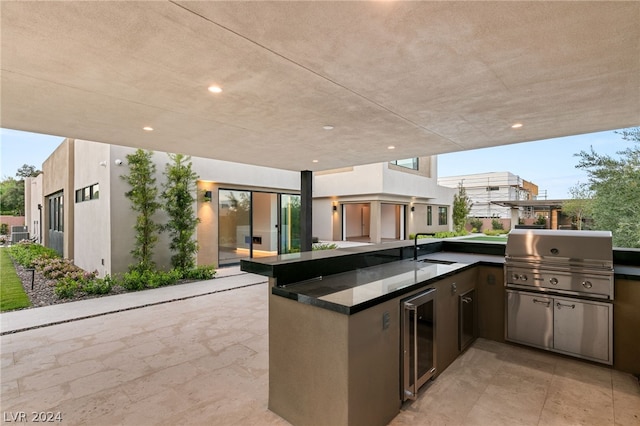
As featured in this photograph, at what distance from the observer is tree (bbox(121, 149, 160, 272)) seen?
6582mm

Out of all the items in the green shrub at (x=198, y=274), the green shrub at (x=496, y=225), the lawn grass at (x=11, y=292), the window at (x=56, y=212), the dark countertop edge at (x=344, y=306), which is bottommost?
the lawn grass at (x=11, y=292)

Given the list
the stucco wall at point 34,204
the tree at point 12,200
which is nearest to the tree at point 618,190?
the stucco wall at point 34,204

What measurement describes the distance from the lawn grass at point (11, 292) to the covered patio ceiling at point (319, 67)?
3090 mm

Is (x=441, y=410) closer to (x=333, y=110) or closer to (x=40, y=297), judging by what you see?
(x=333, y=110)

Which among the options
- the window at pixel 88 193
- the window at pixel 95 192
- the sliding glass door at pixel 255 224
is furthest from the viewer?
the sliding glass door at pixel 255 224

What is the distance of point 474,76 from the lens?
8.43 ft

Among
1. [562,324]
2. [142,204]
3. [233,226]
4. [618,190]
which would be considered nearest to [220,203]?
[233,226]

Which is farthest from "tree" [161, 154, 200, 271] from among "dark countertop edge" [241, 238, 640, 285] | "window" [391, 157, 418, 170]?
"window" [391, 157, 418, 170]

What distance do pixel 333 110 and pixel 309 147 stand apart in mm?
1776

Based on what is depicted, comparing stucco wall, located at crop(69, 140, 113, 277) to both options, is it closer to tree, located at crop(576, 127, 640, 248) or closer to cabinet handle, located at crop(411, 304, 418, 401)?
cabinet handle, located at crop(411, 304, 418, 401)

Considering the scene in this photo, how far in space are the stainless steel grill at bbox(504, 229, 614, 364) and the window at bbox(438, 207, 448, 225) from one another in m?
15.8

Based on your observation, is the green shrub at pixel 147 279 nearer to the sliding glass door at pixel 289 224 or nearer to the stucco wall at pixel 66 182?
the sliding glass door at pixel 289 224

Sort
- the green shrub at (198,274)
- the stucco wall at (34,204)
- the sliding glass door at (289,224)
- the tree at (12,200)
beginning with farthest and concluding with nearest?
the tree at (12,200) → the stucco wall at (34,204) → the sliding glass door at (289,224) → the green shrub at (198,274)

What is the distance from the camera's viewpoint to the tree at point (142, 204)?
259 inches
